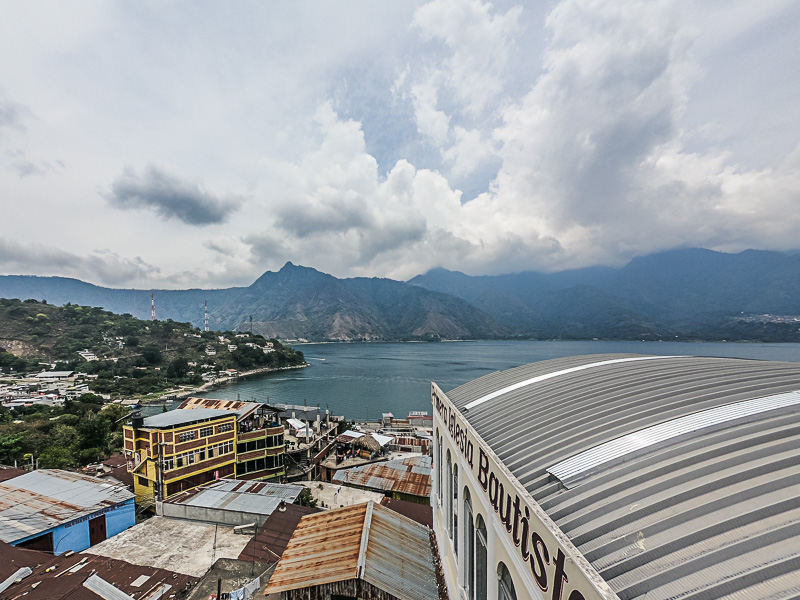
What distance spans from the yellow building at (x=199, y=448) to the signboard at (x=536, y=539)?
22957mm

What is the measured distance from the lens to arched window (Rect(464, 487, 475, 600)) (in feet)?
29.1

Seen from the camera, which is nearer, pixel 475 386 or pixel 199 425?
pixel 475 386

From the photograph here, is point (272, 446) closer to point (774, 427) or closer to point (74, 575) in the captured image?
point (74, 575)

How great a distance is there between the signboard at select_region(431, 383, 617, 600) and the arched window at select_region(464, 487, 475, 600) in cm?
182

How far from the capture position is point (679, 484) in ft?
16.6

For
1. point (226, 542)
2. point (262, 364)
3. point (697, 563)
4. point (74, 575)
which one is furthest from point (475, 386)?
point (262, 364)

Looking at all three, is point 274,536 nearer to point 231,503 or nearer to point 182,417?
point 231,503

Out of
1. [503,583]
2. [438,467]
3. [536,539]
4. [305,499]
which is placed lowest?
[305,499]

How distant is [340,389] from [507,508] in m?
81.5

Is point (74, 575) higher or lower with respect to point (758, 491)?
lower

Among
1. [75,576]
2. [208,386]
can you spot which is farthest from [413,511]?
[208,386]

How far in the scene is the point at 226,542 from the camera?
16.2 metres

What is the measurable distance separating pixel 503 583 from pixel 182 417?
2492 centimetres

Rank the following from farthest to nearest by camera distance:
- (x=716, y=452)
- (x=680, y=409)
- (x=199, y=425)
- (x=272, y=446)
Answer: (x=272, y=446)
(x=199, y=425)
(x=680, y=409)
(x=716, y=452)
